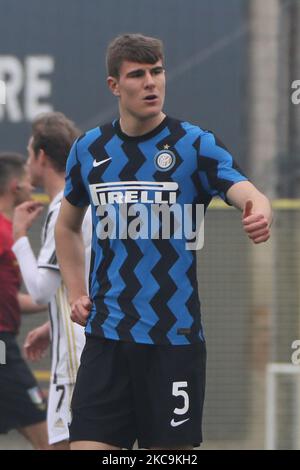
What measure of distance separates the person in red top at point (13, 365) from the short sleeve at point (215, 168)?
2.36 metres

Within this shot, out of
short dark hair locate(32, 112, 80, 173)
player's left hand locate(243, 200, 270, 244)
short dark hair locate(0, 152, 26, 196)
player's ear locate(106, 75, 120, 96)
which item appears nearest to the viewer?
player's left hand locate(243, 200, 270, 244)

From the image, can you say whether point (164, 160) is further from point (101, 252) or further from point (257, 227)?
point (257, 227)

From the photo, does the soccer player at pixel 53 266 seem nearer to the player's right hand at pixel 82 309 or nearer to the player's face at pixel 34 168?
the player's face at pixel 34 168

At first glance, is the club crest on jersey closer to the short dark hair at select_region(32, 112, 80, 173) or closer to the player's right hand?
the player's right hand

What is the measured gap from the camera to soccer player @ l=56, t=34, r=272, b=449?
4.62 m

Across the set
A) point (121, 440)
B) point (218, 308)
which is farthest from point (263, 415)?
point (121, 440)

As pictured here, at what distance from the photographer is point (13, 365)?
274 inches

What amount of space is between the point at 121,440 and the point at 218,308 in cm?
426

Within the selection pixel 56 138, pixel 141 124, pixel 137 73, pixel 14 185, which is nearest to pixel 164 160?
pixel 141 124

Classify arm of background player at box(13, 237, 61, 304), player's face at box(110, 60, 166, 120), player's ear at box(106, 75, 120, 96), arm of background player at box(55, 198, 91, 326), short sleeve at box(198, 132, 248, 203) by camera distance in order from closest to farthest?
short sleeve at box(198, 132, 248, 203)
player's face at box(110, 60, 166, 120)
player's ear at box(106, 75, 120, 96)
arm of background player at box(55, 198, 91, 326)
arm of background player at box(13, 237, 61, 304)

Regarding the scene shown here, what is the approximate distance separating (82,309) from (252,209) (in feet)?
2.69

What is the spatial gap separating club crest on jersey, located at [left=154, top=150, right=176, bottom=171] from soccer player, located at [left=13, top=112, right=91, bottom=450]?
0.93m

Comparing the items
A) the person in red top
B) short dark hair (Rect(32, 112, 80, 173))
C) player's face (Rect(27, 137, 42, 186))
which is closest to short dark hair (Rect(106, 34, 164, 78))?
short dark hair (Rect(32, 112, 80, 173))

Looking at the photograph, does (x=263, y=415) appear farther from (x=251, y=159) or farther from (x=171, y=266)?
(x=171, y=266)
